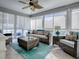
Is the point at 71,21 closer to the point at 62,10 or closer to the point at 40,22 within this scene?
the point at 62,10

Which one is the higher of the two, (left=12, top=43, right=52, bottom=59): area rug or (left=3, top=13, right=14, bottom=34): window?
(left=3, top=13, right=14, bottom=34): window

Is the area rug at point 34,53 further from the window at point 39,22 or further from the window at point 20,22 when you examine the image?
the window at point 20,22

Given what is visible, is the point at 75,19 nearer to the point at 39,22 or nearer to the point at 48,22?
the point at 48,22

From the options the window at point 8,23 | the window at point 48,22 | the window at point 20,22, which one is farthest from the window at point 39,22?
the window at point 8,23

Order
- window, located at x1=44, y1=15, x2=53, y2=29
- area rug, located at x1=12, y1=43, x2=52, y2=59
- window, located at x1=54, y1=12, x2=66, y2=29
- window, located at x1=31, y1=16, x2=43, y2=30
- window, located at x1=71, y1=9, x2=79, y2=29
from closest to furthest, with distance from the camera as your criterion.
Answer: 1. area rug, located at x1=12, y1=43, x2=52, y2=59
2. window, located at x1=71, y1=9, x2=79, y2=29
3. window, located at x1=54, y1=12, x2=66, y2=29
4. window, located at x1=44, y1=15, x2=53, y2=29
5. window, located at x1=31, y1=16, x2=43, y2=30

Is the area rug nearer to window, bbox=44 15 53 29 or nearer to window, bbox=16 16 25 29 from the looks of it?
window, bbox=44 15 53 29

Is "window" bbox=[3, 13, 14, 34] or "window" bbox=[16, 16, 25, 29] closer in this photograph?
"window" bbox=[3, 13, 14, 34]

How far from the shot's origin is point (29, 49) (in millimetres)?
4145

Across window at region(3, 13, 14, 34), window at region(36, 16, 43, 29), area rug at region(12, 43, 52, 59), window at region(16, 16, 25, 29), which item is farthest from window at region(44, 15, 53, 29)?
area rug at region(12, 43, 52, 59)

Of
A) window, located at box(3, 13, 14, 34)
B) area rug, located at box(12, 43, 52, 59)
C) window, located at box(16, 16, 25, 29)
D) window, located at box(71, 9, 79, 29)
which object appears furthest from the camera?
window, located at box(16, 16, 25, 29)

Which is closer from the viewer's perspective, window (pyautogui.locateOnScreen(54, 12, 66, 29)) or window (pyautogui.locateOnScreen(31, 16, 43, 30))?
window (pyautogui.locateOnScreen(54, 12, 66, 29))

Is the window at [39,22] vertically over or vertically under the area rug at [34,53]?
over

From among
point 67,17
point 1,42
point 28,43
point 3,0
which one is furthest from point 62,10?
point 1,42

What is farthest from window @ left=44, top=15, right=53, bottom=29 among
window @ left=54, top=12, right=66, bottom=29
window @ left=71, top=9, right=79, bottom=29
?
window @ left=71, top=9, right=79, bottom=29
